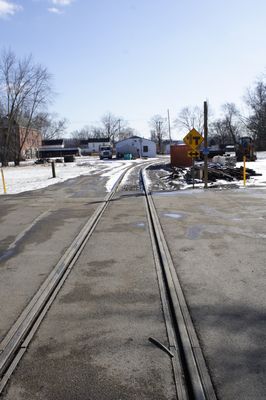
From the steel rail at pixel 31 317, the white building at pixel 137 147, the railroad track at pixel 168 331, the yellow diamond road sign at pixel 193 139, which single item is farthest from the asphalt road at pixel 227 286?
the white building at pixel 137 147

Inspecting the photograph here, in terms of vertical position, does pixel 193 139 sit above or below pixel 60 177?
above

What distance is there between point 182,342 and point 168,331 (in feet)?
1.01

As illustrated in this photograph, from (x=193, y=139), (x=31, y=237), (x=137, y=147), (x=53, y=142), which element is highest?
(x=53, y=142)

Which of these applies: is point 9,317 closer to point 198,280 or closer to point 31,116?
point 198,280

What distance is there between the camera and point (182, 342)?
429 cm

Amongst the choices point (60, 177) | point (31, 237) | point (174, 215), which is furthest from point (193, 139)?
point (60, 177)

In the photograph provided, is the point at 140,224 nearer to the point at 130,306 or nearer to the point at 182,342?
the point at 130,306

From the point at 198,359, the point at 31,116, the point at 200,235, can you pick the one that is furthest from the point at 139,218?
the point at 31,116

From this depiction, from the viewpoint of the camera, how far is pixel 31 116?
7256cm

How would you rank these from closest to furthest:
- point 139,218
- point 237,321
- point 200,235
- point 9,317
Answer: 1. point 237,321
2. point 9,317
3. point 200,235
4. point 139,218

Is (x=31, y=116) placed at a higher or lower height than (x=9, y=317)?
higher

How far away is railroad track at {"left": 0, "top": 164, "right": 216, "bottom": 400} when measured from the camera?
3.61 meters

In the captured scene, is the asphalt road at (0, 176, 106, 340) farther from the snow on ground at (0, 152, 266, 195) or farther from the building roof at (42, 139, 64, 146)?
the building roof at (42, 139, 64, 146)

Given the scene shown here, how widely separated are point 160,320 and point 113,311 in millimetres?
658
